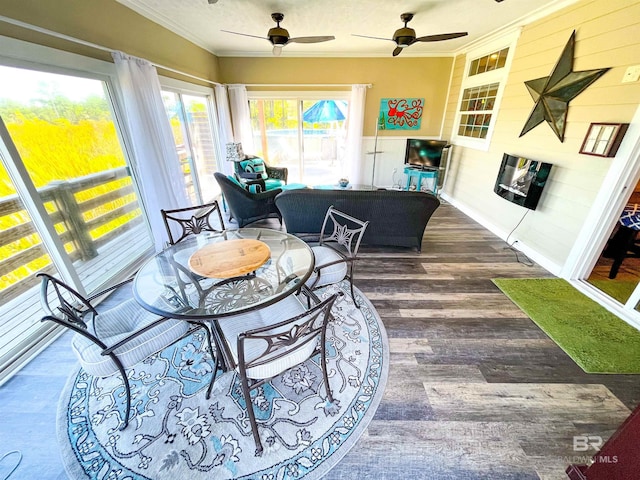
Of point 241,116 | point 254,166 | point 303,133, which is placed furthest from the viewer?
point 303,133

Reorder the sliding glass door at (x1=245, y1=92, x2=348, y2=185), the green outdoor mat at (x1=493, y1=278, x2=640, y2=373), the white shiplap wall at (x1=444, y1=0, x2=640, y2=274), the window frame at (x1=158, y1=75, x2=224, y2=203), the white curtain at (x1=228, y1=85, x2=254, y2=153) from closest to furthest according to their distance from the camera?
the green outdoor mat at (x1=493, y1=278, x2=640, y2=373), the white shiplap wall at (x1=444, y1=0, x2=640, y2=274), the window frame at (x1=158, y1=75, x2=224, y2=203), the white curtain at (x1=228, y1=85, x2=254, y2=153), the sliding glass door at (x1=245, y1=92, x2=348, y2=185)

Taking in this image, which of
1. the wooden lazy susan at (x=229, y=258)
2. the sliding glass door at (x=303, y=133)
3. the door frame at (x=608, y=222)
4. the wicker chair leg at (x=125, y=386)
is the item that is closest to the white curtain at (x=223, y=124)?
the sliding glass door at (x=303, y=133)

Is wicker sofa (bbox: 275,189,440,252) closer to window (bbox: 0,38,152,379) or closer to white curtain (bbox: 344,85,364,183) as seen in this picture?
window (bbox: 0,38,152,379)

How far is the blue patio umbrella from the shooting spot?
216 inches

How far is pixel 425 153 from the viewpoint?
4957 mm

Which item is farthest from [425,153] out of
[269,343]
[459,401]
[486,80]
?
[269,343]

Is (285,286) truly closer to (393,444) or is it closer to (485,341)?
(393,444)

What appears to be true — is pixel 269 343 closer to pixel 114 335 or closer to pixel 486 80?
pixel 114 335

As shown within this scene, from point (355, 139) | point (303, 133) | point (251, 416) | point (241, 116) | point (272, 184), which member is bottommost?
point (251, 416)

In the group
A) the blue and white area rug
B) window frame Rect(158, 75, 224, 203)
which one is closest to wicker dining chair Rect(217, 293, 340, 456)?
the blue and white area rug

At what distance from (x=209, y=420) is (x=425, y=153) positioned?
523 cm

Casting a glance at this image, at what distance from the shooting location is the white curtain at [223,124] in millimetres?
4922

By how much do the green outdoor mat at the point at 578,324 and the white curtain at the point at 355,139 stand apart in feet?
12.6

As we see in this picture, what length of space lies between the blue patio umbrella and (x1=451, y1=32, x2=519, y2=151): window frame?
231cm
